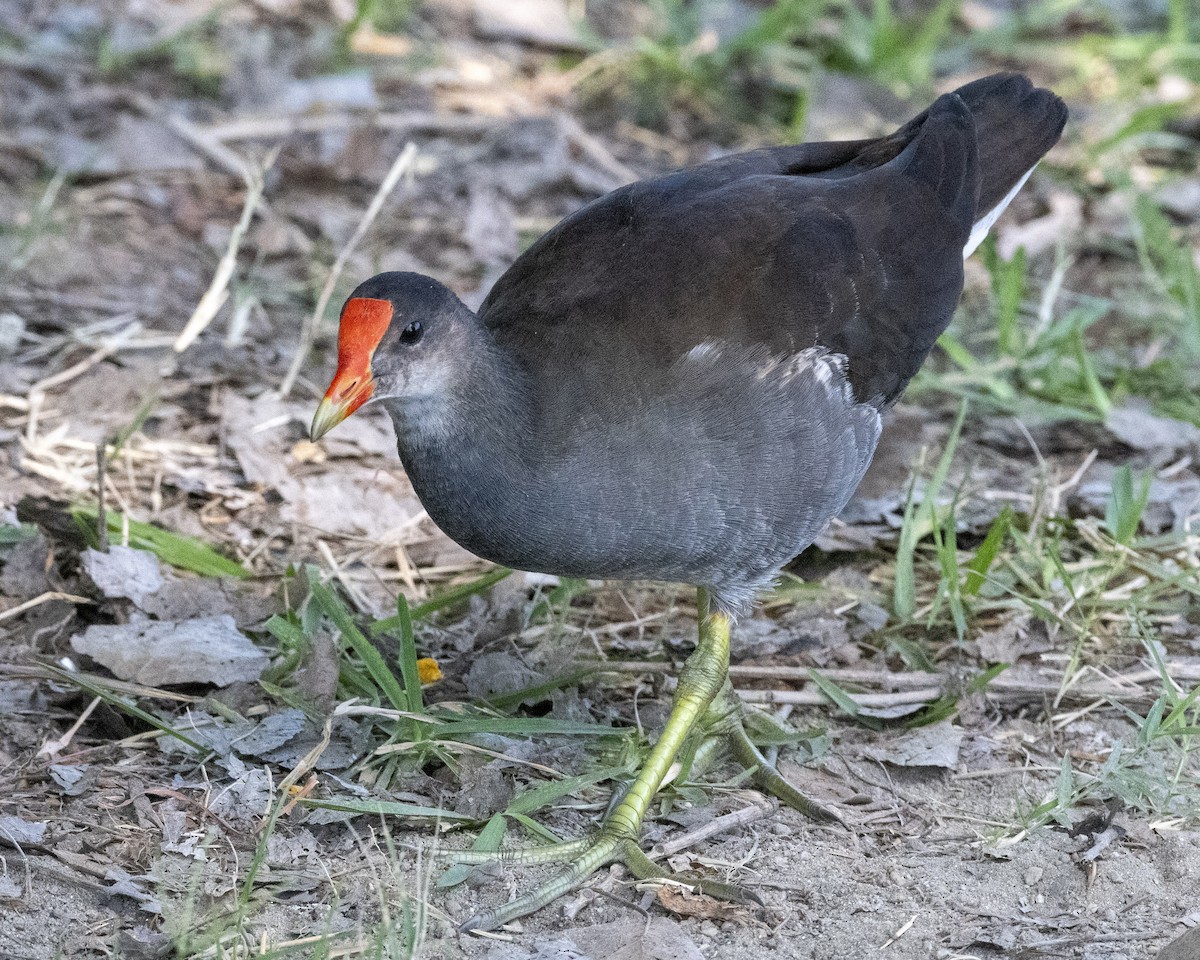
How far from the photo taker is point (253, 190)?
17.0 ft

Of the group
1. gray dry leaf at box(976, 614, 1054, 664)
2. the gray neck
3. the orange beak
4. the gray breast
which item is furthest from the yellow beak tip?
gray dry leaf at box(976, 614, 1054, 664)

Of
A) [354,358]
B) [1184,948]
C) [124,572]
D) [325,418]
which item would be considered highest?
[354,358]

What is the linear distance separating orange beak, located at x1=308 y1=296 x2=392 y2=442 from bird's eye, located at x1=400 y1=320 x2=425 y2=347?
5 cm

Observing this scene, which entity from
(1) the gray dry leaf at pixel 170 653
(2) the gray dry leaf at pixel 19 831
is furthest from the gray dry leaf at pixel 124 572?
(2) the gray dry leaf at pixel 19 831

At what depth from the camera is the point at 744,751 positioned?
13.0 ft

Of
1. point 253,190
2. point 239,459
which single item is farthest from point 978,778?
point 253,190

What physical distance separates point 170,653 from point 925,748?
1979mm

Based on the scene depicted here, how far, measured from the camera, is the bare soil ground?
329 centimetres

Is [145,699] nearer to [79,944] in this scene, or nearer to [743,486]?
[79,944]

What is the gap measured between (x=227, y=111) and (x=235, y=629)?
11.7 ft

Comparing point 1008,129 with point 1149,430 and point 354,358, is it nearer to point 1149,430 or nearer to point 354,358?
point 1149,430

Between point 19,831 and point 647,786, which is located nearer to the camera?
point 19,831

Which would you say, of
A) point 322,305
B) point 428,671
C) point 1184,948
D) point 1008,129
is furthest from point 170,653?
point 1008,129

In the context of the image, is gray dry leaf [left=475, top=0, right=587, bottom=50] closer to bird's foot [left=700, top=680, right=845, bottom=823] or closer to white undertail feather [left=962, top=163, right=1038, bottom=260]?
white undertail feather [left=962, top=163, right=1038, bottom=260]
